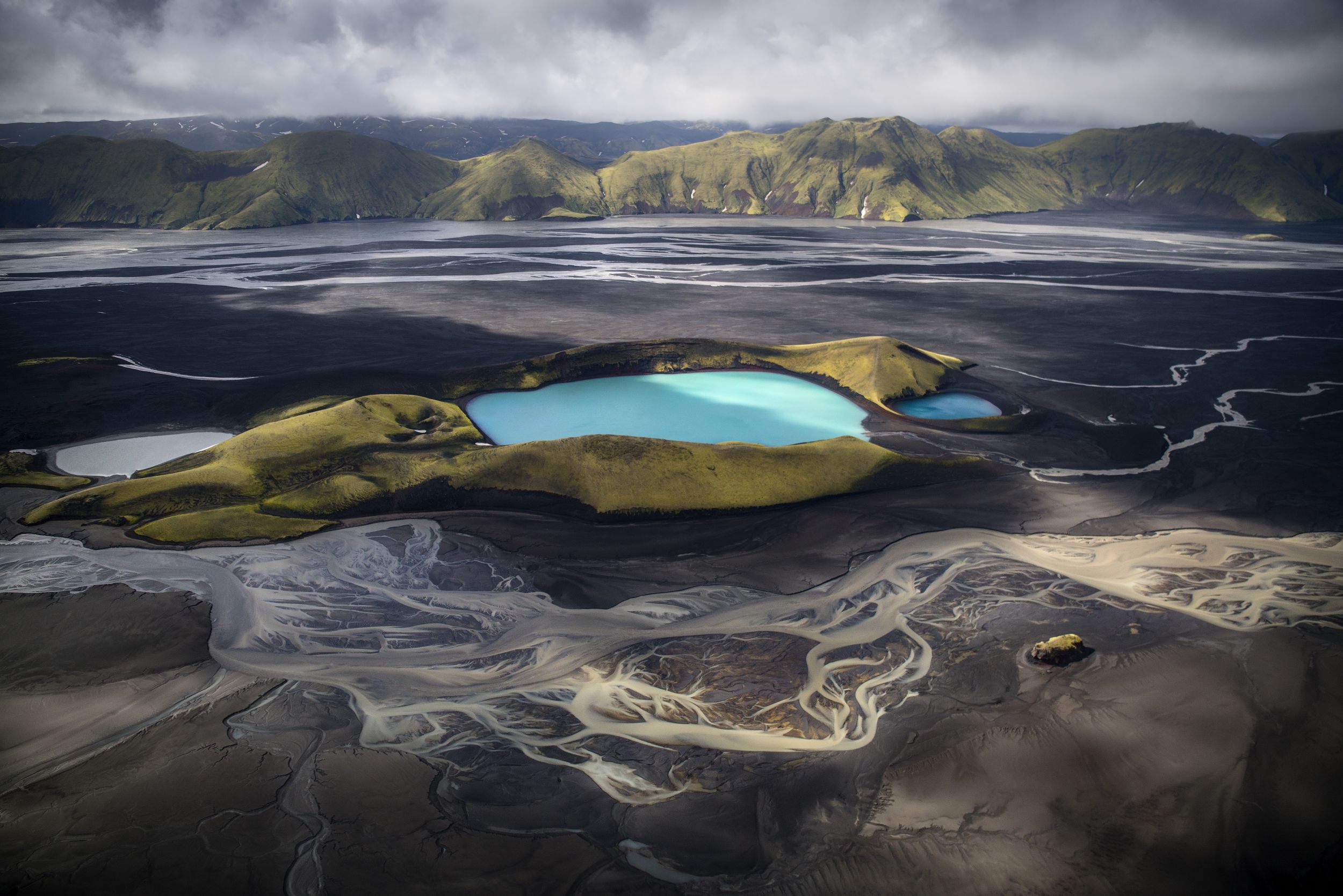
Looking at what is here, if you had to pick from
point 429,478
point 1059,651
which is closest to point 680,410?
point 429,478

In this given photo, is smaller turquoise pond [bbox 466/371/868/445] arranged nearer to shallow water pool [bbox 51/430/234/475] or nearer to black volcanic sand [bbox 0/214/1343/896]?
black volcanic sand [bbox 0/214/1343/896]

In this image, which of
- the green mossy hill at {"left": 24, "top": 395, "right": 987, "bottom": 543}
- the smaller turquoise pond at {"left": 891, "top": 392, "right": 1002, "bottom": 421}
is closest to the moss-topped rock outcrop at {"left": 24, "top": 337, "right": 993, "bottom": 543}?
the green mossy hill at {"left": 24, "top": 395, "right": 987, "bottom": 543}

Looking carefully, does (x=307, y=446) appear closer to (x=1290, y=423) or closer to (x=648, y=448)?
(x=648, y=448)

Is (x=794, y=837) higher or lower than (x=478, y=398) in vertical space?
lower

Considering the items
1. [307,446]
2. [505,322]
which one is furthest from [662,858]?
[505,322]

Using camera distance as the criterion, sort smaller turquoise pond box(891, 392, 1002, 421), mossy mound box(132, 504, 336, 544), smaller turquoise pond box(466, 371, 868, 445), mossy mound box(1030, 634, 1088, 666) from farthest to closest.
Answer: smaller turquoise pond box(891, 392, 1002, 421)
smaller turquoise pond box(466, 371, 868, 445)
mossy mound box(132, 504, 336, 544)
mossy mound box(1030, 634, 1088, 666)

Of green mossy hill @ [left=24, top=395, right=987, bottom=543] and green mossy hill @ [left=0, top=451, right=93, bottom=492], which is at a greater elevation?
green mossy hill @ [left=24, top=395, right=987, bottom=543]

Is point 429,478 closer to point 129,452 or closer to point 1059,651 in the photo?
point 129,452
